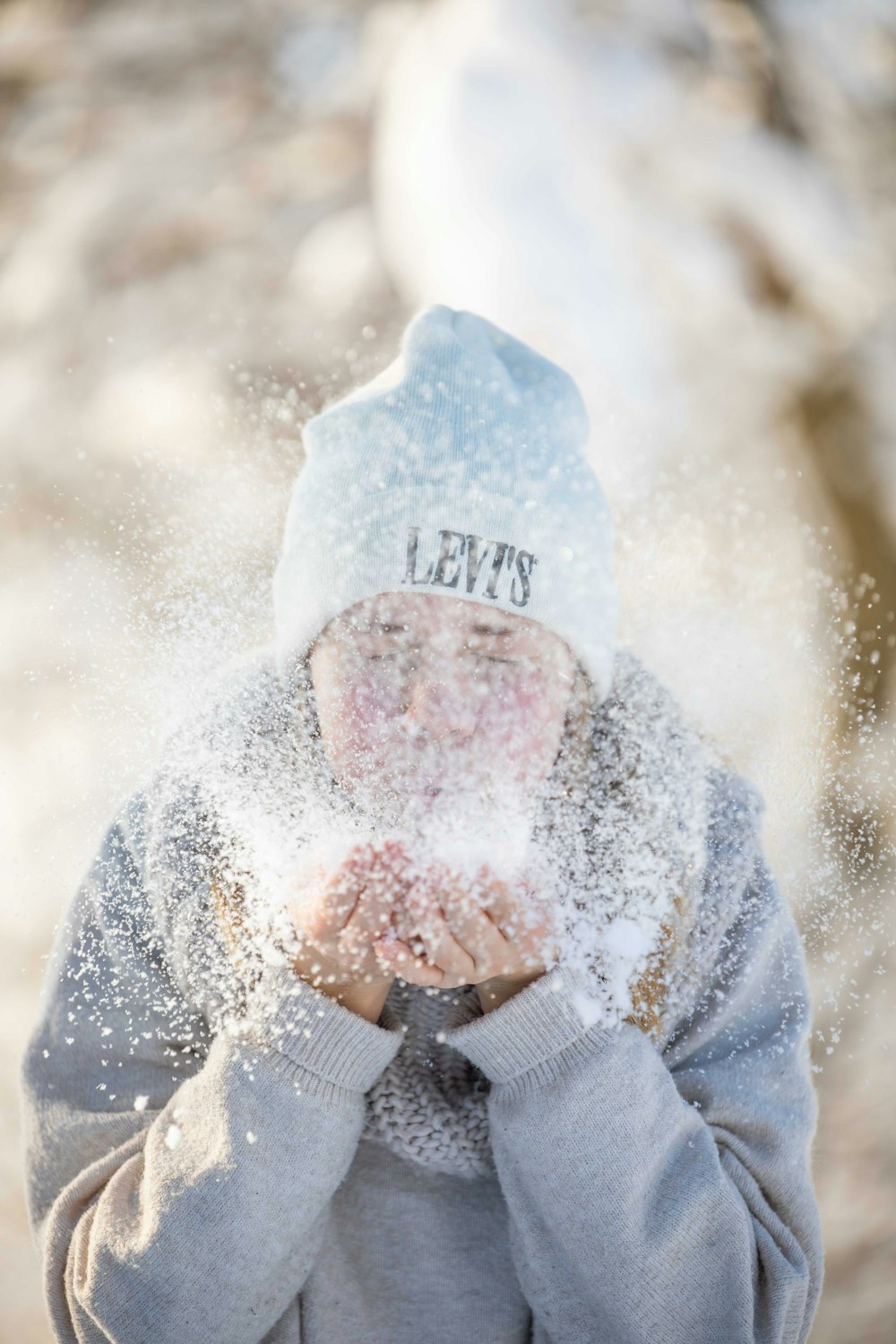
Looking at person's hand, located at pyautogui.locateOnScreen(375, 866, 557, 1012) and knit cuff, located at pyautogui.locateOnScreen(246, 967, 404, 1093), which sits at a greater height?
person's hand, located at pyautogui.locateOnScreen(375, 866, 557, 1012)

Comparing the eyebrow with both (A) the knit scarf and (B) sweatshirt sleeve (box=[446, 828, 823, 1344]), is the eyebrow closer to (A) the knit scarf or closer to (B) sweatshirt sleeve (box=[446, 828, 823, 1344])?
(A) the knit scarf

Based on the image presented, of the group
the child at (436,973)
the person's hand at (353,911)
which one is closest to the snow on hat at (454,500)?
the child at (436,973)

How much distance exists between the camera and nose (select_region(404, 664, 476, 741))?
14.1 inches

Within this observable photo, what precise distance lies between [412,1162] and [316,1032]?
13cm

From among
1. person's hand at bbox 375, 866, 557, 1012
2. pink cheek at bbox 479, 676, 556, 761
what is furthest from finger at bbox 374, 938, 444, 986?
pink cheek at bbox 479, 676, 556, 761

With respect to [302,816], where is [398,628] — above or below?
above

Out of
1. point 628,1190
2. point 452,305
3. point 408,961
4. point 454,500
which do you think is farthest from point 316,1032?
point 452,305

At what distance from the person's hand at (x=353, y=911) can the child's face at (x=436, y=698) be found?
35mm

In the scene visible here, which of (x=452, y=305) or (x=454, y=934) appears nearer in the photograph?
(x=454, y=934)

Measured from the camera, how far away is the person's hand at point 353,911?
1.23 feet

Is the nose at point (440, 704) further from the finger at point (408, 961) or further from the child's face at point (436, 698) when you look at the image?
the finger at point (408, 961)

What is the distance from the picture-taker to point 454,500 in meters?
0.39

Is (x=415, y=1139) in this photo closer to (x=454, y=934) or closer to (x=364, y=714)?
(x=454, y=934)

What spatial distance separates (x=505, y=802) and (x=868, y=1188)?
68 cm
